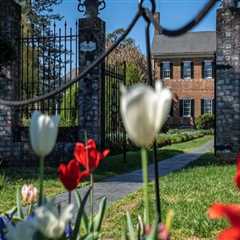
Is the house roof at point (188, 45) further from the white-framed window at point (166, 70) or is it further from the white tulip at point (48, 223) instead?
the white tulip at point (48, 223)

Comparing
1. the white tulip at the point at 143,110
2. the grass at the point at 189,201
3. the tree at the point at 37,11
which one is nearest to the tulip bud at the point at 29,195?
the white tulip at the point at 143,110

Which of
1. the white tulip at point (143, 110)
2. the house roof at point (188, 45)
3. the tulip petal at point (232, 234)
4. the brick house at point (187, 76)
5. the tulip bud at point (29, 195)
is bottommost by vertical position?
the tulip bud at point (29, 195)

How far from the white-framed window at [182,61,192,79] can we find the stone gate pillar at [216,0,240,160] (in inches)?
1228

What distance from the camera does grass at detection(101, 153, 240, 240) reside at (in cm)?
541

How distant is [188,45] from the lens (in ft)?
160

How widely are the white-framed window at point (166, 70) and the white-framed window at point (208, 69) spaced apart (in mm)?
2736

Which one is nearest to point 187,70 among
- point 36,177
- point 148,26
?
point 36,177

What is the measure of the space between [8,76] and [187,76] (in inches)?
1307

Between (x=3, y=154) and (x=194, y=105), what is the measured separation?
3346 centimetres

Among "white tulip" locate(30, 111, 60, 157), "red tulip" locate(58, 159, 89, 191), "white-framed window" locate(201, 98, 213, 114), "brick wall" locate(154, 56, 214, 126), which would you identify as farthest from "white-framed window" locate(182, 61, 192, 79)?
"white tulip" locate(30, 111, 60, 157)

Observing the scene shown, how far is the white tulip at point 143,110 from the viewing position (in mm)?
990

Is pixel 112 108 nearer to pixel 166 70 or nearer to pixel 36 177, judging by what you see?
pixel 36 177

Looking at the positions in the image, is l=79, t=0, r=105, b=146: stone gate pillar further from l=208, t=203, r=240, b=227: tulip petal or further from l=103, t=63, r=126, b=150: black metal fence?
l=208, t=203, r=240, b=227: tulip petal

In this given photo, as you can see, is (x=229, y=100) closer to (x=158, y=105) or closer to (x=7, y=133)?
(x=7, y=133)
